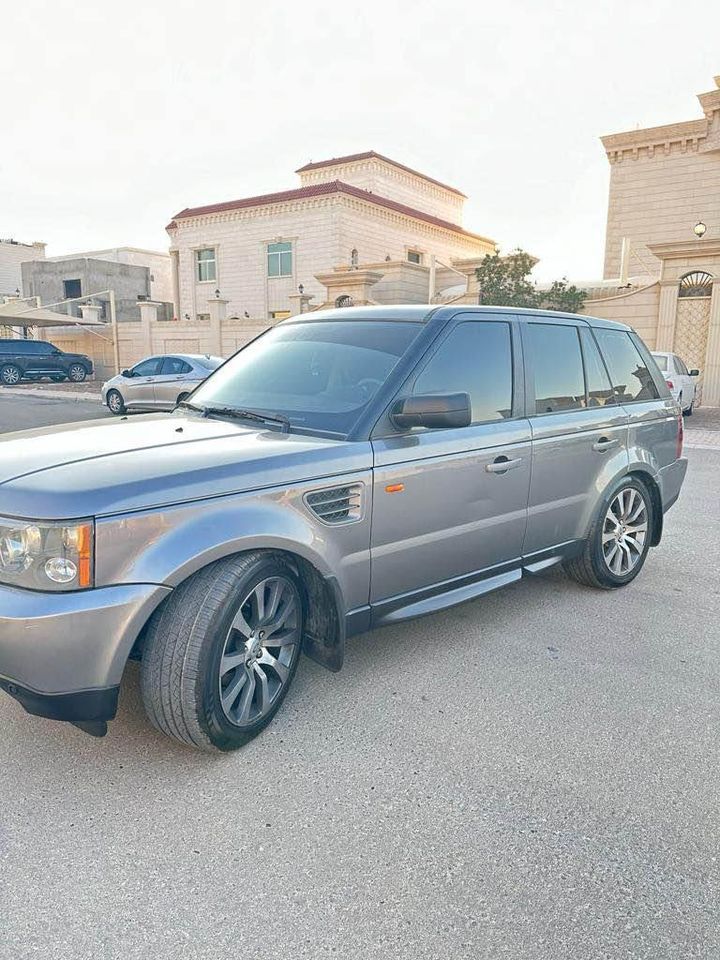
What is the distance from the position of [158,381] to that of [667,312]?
12781 millimetres

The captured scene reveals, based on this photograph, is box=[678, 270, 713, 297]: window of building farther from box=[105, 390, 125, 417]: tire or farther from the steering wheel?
the steering wheel

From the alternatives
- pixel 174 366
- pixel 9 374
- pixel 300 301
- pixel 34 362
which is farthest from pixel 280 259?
pixel 174 366

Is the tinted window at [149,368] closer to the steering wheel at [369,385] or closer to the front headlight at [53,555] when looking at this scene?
the steering wheel at [369,385]

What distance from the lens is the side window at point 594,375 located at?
14.6 ft

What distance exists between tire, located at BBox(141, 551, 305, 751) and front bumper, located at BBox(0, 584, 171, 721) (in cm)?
15

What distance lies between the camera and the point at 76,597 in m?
2.31

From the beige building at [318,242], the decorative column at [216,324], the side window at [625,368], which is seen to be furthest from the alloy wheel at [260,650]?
the decorative column at [216,324]

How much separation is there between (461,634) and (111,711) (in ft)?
6.82

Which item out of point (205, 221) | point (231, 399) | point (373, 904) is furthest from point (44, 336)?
point (373, 904)

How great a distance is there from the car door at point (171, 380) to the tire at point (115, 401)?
119cm

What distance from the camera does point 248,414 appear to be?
3.44 m

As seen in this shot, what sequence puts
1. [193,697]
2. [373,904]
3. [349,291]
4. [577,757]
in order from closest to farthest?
[373,904]
[193,697]
[577,757]
[349,291]

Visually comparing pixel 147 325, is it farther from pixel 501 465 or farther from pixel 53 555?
pixel 53 555

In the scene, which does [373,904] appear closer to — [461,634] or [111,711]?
[111,711]
